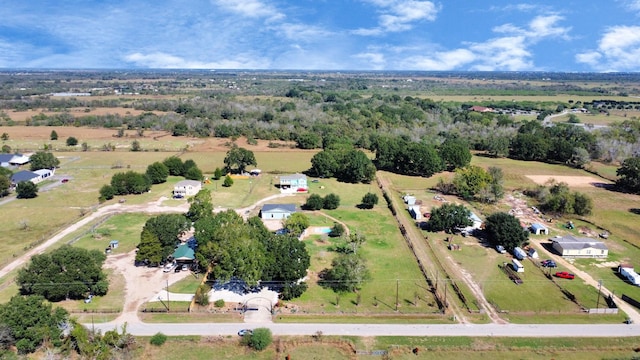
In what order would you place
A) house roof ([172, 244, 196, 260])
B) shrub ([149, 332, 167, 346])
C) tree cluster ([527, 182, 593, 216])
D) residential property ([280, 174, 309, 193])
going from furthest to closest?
residential property ([280, 174, 309, 193]) → tree cluster ([527, 182, 593, 216]) → house roof ([172, 244, 196, 260]) → shrub ([149, 332, 167, 346])

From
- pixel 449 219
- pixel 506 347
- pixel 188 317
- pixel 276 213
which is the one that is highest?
pixel 449 219

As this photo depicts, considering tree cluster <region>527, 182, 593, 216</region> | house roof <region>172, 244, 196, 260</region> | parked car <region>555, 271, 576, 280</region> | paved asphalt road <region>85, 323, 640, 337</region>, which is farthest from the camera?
tree cluster <region>527, 182, 593, 216</region>

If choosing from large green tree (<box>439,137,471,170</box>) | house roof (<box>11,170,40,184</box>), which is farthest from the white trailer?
house roof (<box>11,170,40,184</box>)

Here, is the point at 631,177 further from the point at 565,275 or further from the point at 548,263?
the point at 565,275

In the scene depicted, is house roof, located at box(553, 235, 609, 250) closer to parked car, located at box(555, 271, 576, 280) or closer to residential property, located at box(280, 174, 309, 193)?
parked car, located at box(555, 271, 576, 280)

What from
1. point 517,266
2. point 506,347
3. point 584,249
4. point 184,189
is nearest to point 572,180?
point 584,249
